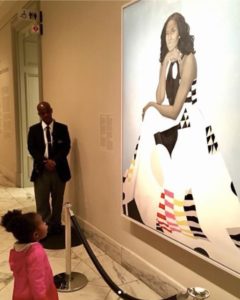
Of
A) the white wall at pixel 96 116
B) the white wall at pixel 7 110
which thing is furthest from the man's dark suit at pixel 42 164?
the white wall at pixel 7 110

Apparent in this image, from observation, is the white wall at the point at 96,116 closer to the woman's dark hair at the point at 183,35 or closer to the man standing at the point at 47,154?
the man standing at the point at 47,154

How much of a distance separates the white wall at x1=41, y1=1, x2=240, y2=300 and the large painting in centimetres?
25

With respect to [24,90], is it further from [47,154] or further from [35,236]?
[35,236]

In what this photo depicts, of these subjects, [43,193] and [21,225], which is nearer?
[21,225]

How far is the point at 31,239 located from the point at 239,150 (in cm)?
130

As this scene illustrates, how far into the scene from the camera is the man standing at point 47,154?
3829 millimetres

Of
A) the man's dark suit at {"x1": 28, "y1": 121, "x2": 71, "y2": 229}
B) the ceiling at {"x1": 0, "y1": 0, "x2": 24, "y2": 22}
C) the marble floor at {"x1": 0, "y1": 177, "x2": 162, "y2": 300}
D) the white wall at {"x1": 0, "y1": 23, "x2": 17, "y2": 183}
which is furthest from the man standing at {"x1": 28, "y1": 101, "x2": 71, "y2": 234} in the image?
the ceiling at {"x1": 0, "y1": 0, "x2": 24, "y2": 22}

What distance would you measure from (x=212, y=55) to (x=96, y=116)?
5.89 feet

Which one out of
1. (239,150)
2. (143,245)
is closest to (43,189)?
(143,245)

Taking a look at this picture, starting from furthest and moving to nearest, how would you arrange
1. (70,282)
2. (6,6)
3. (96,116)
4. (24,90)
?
(24,90)
(6,6)
(96,116)
(70,282)

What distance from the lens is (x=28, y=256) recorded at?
6.20ft

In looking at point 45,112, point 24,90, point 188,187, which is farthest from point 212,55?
point 24,90

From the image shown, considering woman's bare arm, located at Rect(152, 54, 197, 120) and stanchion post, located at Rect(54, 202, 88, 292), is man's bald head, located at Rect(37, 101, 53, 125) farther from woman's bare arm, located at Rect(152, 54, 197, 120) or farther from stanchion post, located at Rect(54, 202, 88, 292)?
woman's bare arm, located at Rect(152, 54, 197, 120)

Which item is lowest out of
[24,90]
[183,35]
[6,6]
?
[183,35]
